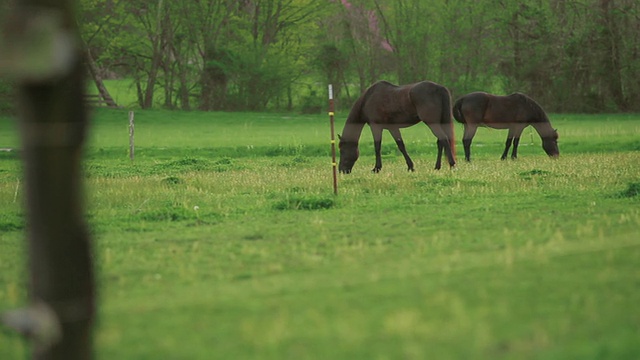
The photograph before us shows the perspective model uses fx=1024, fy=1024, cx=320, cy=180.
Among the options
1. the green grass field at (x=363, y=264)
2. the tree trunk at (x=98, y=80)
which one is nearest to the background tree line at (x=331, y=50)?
the tree trunk at (x=98, y=80)

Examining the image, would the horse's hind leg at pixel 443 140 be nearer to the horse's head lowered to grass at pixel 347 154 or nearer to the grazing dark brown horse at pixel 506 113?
the horse's head lowered to grass at pixel 347 154

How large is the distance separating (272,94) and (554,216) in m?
44.5

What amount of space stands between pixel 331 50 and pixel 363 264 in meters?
45.3

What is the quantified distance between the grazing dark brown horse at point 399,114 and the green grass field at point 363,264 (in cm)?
71

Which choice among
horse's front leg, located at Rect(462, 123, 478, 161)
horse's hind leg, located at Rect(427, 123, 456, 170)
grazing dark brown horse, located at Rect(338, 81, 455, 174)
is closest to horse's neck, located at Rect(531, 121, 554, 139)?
horse's front leg, located at Rect(462, 123, 478, 161)

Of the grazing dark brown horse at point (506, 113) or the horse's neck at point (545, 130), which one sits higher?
the grazing dark brown horse at point (506, 113)

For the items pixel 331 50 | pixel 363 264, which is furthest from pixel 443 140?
pixel 331 50

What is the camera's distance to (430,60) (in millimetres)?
54438

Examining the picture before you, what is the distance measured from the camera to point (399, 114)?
65.6 ft

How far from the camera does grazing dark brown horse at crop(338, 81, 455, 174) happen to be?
1942 cm

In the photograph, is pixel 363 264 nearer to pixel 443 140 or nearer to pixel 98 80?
pixel 443 140

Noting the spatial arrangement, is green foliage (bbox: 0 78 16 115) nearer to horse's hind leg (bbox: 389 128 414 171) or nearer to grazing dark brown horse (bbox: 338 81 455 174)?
grazing dark brown horse (bbox: 338 81 455 174)

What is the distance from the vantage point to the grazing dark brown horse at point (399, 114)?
19422mm

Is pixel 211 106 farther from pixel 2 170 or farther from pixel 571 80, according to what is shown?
pixel 2 170
